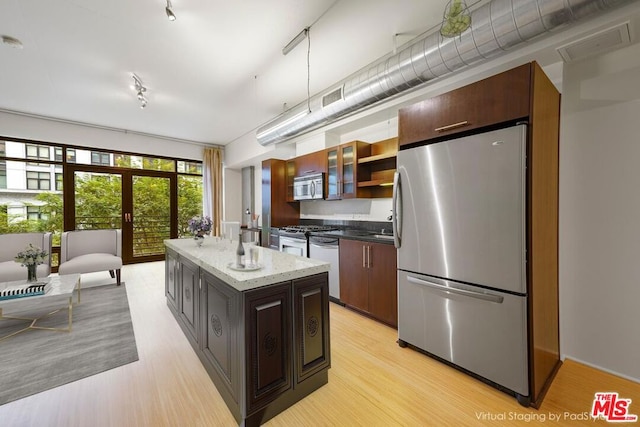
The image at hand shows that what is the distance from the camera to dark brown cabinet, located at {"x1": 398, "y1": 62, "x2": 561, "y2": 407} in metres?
1.62

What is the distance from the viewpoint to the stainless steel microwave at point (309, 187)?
4.05 meters

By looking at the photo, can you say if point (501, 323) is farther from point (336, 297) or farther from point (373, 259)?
point (336, 297)

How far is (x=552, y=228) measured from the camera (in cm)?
193

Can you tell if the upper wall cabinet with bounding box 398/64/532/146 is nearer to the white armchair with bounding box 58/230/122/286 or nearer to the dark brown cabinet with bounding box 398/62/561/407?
the dark brown cabinet with bounding box 398/62/561/407

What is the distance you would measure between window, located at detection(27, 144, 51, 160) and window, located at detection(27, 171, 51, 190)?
295mm

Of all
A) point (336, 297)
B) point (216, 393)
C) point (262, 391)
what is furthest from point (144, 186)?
point (262, 391)

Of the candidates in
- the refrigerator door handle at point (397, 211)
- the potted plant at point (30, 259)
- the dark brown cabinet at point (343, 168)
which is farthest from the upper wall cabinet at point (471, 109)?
the potted plant at point (30, 259)

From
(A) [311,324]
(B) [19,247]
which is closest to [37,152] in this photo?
(B) [19,247]

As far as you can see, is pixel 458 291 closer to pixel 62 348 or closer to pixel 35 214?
pixel 62 348

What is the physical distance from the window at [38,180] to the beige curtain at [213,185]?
280 cm

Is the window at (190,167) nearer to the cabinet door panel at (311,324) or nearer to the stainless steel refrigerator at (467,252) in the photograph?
the stainless steel refrigerator at (467,252)

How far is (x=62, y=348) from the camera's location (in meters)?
2.34

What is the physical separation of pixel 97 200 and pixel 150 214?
1.00 metres

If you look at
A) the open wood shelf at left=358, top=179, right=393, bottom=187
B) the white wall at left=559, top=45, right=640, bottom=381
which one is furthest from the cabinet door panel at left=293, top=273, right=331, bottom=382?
the white wall at left=559, top=45, right=640, bottom=381
